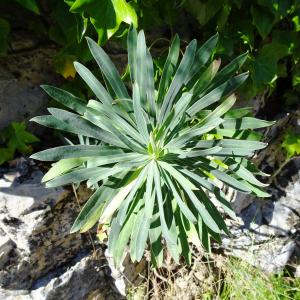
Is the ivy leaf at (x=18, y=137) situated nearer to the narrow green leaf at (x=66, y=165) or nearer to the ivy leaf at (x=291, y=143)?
the narrow green leaf at (x=66, y=165)

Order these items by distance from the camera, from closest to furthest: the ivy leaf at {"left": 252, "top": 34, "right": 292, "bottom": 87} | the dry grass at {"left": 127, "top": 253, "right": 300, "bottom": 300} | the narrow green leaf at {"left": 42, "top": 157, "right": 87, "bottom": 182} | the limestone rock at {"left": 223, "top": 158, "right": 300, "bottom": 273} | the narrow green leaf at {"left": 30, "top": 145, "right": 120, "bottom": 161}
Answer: the narrow green leaf at {"left": 30, "top": 145, "right": 120, "bottom": 161} → the narrow green leaf at {"left": 42, "top": 157, "right": 87, "bottom": 182} → the ivy leaf at {"left": 252, "top": 34, "right": 292, "bottom": 87} → the dry grass at {"left": 127, "top": 253, "right": 300, "bottom": 300} → the limestone rock at {"left": 223, "top": 158, "right": 300, "bottom": 273}

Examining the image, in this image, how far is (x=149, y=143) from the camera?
4.36 feet

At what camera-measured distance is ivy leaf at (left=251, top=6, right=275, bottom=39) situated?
67.5 inches

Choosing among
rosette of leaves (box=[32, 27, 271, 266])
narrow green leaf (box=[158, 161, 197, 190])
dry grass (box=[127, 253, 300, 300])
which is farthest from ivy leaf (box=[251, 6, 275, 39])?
dry grass (box=[127, 253, 300, 300])

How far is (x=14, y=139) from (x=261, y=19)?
44.6 inches

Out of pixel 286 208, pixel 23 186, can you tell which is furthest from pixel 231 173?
pixel 286 208

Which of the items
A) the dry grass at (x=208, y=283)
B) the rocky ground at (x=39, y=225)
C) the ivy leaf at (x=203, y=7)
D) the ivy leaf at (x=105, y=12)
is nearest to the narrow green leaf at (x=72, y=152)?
the ivy leaf at (x=105, y=12)

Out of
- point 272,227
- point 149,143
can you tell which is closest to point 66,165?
point 149,143

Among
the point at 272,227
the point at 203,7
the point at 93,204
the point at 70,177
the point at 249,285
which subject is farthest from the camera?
the point at 272,227

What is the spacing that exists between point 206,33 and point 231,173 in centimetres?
70

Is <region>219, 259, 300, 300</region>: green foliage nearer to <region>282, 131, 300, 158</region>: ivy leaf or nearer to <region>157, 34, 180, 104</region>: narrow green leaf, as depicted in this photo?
<region>282, 131, 300, 158</region>: ivy leaf

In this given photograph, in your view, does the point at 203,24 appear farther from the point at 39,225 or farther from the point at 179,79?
the point at 39,225

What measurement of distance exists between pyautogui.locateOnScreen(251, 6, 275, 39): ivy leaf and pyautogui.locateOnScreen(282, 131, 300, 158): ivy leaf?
0.79m

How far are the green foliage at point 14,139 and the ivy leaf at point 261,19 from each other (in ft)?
3.37
